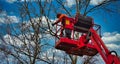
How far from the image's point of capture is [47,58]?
851 inches

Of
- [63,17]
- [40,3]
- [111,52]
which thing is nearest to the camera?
[111,52]

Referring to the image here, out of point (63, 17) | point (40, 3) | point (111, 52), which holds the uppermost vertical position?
point (40, 3)

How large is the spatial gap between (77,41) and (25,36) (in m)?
12.8

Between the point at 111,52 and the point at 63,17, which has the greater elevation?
the point at 63,17

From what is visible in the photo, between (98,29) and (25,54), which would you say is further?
(25,54)

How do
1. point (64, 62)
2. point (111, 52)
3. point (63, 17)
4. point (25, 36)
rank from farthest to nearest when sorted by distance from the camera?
point (64, 62), point (25, 36), point (63, 17), point (111, 52)

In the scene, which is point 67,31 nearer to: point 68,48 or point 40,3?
point 68,48

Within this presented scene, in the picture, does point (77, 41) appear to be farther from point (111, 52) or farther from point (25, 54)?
point (25, 54)

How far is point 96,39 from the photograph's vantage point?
33.3ft

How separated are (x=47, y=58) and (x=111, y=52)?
40.1ft

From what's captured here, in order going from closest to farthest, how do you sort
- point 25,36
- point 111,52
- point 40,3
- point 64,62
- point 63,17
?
point 111,52, point 63,17, point 40,3, point 25,36, point 64,62

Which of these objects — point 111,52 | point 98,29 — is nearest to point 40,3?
point 98,29

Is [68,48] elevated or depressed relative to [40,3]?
depressed

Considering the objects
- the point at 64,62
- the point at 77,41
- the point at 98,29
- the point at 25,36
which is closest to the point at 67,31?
the point at 77,41
